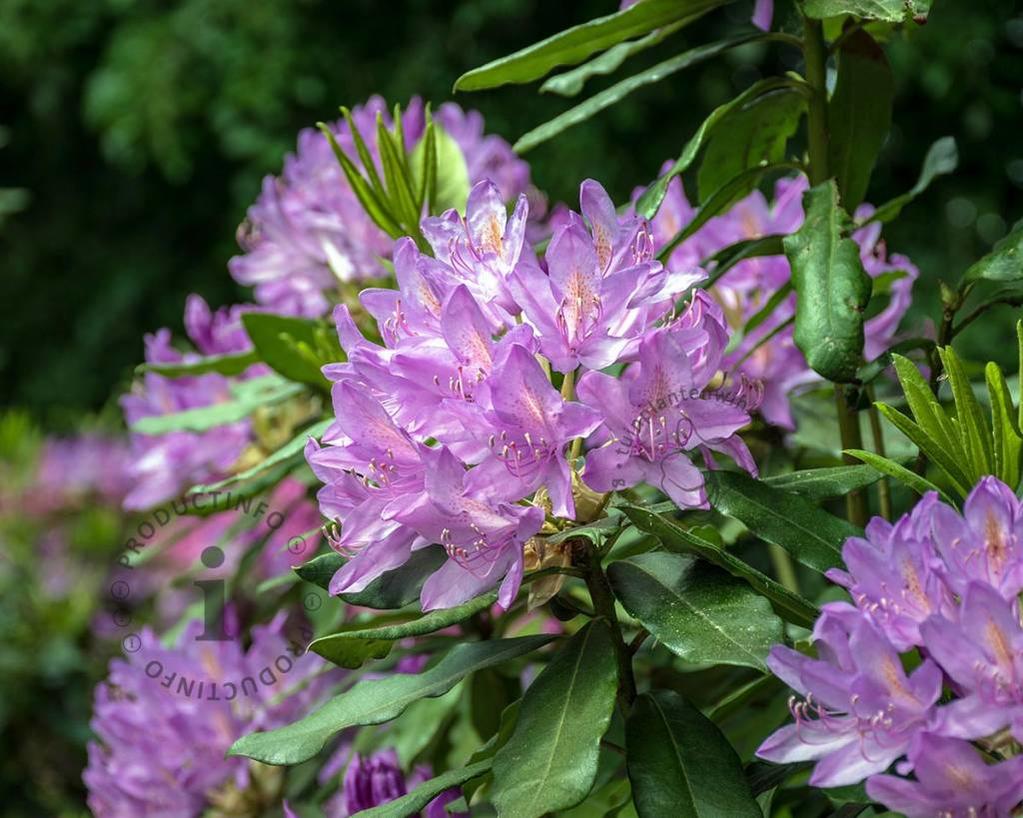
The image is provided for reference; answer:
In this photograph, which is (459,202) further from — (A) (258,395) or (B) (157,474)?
(B) (157,474)

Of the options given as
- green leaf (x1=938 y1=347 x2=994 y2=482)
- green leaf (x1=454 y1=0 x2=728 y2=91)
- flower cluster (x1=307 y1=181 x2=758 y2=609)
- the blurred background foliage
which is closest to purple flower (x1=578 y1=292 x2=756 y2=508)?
flower cluster (x1=307 y1=181 x2=758 y2=609)

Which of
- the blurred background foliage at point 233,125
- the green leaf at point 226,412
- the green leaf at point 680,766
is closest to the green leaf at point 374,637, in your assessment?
the green leaf at point 680,766

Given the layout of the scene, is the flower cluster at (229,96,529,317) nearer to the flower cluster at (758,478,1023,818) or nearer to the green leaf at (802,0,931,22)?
the green leaf at (802,0,931,22)

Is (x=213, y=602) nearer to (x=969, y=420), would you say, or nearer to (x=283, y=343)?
(x=283, y=343)

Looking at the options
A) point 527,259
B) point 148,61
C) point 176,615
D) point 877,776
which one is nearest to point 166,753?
point 527,259

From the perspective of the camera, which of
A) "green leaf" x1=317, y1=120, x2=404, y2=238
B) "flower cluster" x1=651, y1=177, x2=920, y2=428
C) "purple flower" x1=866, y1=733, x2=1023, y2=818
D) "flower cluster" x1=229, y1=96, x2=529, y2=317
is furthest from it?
"flower cluster" x1=229, y1=96, x2=529, y2=317
